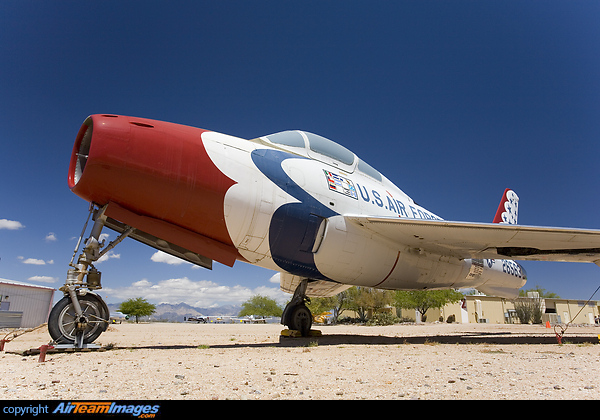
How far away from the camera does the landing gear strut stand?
895 cm

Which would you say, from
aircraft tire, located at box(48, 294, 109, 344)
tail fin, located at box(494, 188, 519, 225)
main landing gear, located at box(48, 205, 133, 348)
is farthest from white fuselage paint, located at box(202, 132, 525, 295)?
tail fin, located at box(494, 188, 519, 225)

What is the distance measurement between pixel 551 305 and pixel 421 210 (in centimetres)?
4525

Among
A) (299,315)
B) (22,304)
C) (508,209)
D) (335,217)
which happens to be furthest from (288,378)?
(22,304)

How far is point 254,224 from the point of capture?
6566 mm

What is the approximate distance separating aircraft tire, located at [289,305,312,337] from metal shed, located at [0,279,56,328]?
24.9m

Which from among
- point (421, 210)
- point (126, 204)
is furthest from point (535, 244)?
point (126, 204)

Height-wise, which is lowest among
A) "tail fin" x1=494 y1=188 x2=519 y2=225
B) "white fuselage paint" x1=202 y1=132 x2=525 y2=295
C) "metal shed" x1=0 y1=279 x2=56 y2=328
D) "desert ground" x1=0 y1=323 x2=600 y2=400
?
"metal shed" x1=0 y1=279 x2=56 y2=328

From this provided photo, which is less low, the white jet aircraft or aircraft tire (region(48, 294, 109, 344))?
the white jet aircraft
